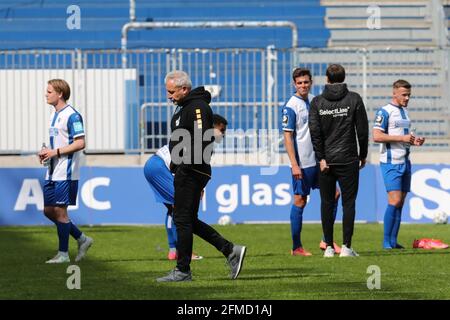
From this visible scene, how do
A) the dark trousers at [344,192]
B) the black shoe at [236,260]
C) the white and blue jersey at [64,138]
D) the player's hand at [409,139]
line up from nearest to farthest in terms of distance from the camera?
1. the black shoe at [236,260]
2. the white and blue jersey at [64,138]
3. the dark trousers at [344,192]
4. the player's hand at [409,139]

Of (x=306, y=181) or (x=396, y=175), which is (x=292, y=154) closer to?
(x=306, y=181)

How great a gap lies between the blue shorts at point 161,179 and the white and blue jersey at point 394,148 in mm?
2801

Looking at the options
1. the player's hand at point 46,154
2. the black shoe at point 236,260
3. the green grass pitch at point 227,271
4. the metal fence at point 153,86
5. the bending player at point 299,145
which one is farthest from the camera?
the metal fence at point 153,86

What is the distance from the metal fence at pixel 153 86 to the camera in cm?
2022

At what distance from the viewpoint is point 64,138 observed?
1156cm

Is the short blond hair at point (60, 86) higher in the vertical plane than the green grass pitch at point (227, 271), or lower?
higher

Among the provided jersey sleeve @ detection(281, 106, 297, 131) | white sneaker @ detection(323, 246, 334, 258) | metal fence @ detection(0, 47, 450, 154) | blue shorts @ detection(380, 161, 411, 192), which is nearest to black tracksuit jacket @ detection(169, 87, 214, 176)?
white sneaker @ detection(323, 246, 334, 258)

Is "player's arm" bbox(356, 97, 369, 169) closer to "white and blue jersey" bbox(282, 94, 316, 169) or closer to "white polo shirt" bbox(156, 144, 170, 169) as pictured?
"white and blue jersey" bbox(282, 94, 316, 169)

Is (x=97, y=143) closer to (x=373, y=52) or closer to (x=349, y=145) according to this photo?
(x=373, y=52)

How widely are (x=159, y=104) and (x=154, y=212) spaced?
224cm

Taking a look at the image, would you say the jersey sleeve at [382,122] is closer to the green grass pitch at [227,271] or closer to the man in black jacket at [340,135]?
the green grass pitch at [227,271]

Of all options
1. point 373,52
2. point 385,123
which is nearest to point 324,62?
point 373,52

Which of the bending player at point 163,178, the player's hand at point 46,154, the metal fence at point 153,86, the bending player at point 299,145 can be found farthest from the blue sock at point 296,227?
the metal fence at point 153,86
